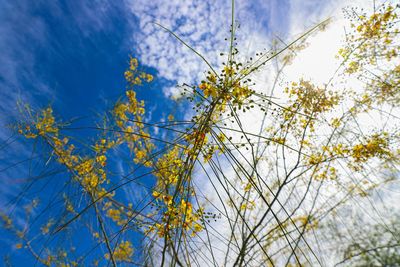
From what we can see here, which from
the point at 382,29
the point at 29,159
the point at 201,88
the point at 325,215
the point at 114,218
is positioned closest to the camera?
the point at 201,88

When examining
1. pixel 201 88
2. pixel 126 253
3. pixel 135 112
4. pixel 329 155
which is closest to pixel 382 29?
pixel 329 155

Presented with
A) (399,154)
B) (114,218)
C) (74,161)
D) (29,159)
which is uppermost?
(74,161)

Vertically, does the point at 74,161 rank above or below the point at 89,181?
above

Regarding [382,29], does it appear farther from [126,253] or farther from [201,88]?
[126,253]

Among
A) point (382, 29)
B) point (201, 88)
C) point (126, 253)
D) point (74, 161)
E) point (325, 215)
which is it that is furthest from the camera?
point (126, 253)

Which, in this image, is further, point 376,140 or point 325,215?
point 376,140

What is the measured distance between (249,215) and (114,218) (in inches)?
80.6

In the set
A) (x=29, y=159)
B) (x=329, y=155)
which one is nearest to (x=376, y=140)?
(x=329, y=155)

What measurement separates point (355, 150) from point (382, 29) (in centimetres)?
122

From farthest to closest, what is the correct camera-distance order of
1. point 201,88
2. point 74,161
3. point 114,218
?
point 114,218 → point 74,161 → point 201,88

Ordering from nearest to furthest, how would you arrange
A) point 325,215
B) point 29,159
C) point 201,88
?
1. point 201,88
2. point 29,159
3. point 325,215

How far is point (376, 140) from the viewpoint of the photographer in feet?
8.82

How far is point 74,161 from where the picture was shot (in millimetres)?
3154

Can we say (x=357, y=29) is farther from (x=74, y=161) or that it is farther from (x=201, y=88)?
(x=74, y=161)
